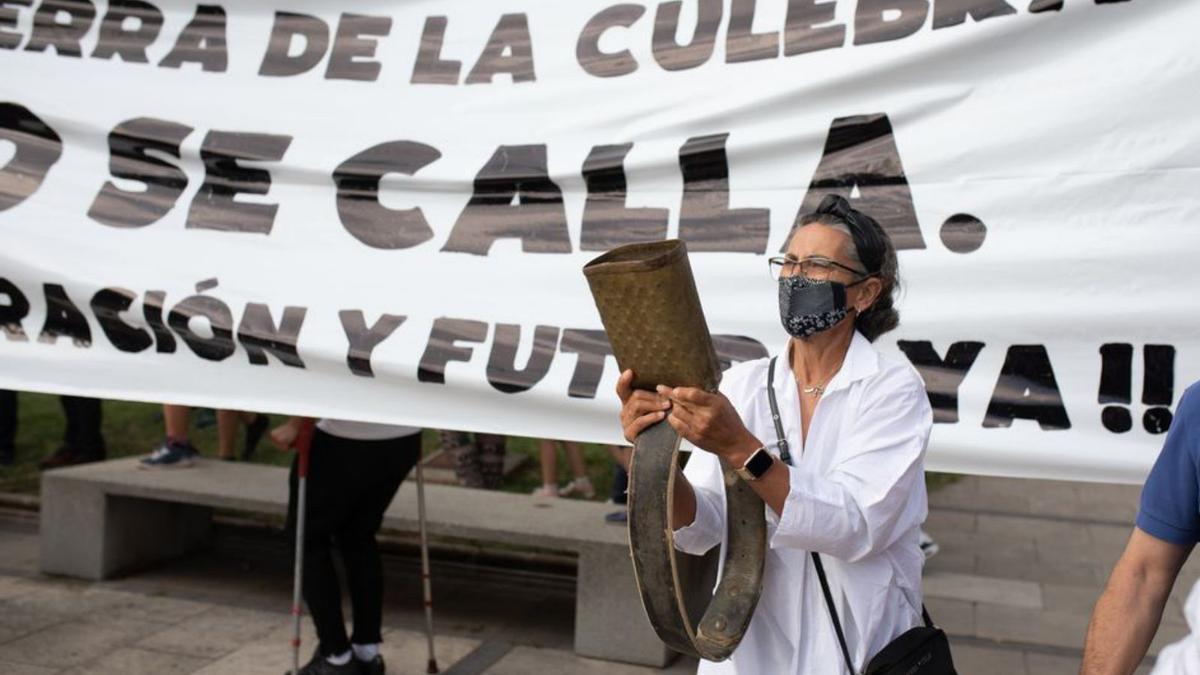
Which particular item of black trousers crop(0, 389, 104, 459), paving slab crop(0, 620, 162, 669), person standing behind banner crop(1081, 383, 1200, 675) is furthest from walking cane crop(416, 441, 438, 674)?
black trousers crop(0, 389, 104, 459)

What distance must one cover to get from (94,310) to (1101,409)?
3.14 metres

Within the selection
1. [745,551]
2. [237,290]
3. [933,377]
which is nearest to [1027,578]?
[933,377]

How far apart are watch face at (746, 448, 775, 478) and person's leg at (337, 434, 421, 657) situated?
300 centimetres

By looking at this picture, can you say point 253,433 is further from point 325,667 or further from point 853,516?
point 853,516

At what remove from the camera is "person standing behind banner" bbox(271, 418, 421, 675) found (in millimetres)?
5145

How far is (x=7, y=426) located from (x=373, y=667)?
215 inches

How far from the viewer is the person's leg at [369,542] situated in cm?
526

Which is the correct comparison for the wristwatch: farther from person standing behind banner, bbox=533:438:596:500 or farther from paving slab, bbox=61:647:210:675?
person standing behind banner, bbox=533:438:596:500

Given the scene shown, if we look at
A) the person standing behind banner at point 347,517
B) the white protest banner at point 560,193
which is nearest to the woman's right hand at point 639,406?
the white protest banner at point 560,193

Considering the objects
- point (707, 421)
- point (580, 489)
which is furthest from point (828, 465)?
point (580, 489)

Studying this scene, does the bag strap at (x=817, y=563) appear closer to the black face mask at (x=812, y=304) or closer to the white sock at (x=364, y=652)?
the black face mask at (x=812, y=304)

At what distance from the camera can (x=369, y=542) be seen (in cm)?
542

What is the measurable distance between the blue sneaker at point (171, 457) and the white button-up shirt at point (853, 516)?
4.98 m

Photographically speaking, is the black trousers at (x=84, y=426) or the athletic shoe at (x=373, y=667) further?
the black trousers at (x=84, y=426)
